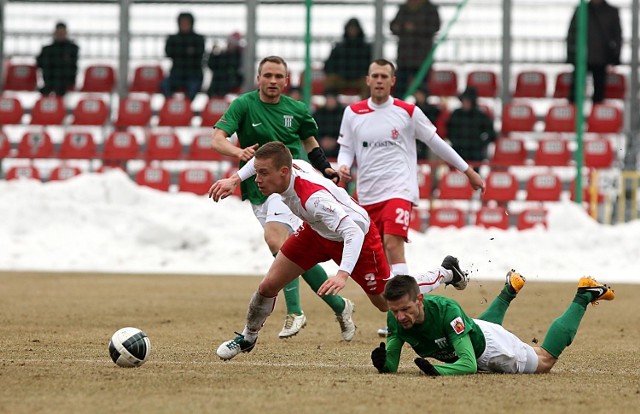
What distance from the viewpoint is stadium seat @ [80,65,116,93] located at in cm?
2339

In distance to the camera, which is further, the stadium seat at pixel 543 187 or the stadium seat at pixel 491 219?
the stadium seat at pixel 543 187

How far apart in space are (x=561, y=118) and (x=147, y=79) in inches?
306

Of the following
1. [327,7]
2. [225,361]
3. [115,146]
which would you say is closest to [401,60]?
[327,7]

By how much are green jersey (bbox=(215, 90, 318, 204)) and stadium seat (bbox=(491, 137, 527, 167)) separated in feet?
38.7

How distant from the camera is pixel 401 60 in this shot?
2133cm

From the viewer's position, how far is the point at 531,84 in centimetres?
2300

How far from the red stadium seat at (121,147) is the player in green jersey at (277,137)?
11.8 metres

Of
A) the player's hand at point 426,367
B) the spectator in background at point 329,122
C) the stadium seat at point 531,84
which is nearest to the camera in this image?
the player's hand at point 426,367

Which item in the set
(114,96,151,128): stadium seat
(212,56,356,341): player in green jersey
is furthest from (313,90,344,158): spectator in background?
(212,56,356,341): player in green jersey

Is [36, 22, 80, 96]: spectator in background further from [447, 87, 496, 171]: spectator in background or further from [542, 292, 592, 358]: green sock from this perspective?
[542, 292, 592, 358]: green sock

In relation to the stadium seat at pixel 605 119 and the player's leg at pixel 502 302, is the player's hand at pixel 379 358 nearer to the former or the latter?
the player's leg at pixel 502 302

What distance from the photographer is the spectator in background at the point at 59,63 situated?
2233 cm

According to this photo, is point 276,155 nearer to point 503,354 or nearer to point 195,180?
point 503,354

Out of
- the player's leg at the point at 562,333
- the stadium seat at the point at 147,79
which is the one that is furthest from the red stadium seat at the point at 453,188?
the player's leg at the point at 562,333
